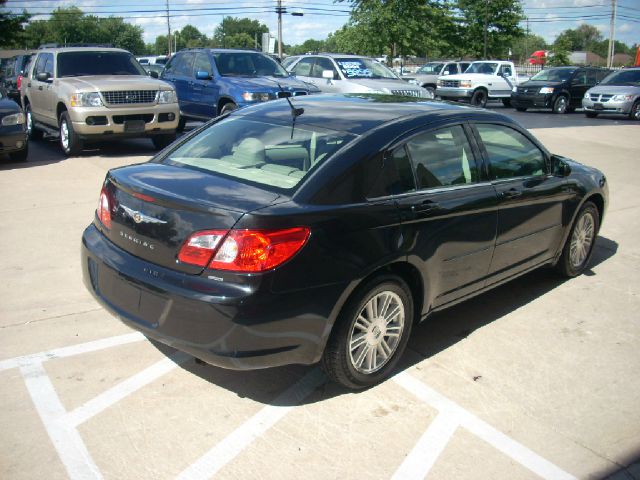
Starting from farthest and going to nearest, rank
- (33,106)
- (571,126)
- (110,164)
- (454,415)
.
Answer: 1. (571,126)
2. (33,106)
3. (110,164)
4. (454,415)

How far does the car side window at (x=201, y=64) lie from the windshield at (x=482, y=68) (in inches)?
661

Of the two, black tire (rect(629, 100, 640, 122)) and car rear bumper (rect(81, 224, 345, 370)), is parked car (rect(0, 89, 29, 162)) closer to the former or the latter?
car rear bumper (rect(81, 224, 345, 370))

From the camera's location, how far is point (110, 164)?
35.3ft

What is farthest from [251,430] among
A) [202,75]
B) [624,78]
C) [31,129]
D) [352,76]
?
[624,78]

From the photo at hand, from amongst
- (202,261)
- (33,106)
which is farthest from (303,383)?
(33,106)

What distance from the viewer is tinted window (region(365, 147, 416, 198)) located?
3.67m

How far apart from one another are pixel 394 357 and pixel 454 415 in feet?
1.79

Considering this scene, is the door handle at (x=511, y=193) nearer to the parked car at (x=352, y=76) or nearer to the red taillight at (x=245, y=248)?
the red taillight at (x=245, y=248)

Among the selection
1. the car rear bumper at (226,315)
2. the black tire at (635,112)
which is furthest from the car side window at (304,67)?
the car rear bumper at (226,315)

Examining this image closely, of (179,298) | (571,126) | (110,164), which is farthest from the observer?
(571,126)

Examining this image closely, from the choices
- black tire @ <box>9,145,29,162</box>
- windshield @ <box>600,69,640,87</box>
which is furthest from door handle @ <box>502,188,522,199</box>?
windshield @ <box>600,69,640,87</box>

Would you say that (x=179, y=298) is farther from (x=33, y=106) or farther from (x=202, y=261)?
(x=33, y=106)

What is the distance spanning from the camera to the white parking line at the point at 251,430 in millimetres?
3023

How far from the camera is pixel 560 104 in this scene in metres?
25.2
